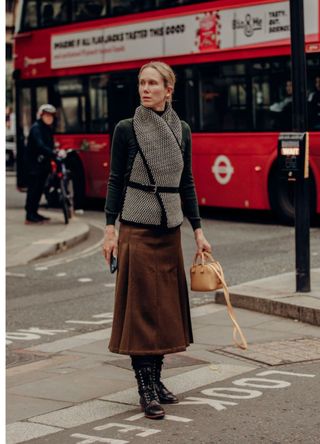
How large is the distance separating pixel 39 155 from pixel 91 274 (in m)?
5.36

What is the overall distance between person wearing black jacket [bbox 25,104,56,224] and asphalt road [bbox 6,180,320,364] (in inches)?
40.3

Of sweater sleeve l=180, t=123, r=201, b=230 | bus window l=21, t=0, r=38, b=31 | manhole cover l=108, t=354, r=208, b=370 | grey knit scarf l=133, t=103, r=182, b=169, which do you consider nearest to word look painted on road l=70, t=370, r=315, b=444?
manhole cover l=108, t=354, r=208, b=370

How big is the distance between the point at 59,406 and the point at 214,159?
1177cm

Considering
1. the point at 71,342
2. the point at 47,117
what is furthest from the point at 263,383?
the point at 47,117

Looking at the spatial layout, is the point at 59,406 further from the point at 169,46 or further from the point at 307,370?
the point at 169,46

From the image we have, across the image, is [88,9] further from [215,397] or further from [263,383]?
[215,397]

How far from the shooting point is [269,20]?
17.1 meters

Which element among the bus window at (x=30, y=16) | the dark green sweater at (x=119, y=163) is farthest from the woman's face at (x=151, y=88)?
the bus window at (x=30, y=16)

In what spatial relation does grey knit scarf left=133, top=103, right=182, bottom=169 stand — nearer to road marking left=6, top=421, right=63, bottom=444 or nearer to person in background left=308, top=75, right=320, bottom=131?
road marking left=6, top=421, right=63, bottom=444

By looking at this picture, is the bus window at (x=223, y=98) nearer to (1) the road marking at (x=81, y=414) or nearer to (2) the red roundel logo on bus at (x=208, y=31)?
(2) the red roundel logo on bus at (x=208, y=31)

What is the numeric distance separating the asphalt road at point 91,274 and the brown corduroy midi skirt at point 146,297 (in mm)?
2330

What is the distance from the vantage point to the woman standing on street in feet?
21.2

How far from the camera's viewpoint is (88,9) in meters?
21.2

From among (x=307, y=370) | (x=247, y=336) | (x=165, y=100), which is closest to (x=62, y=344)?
(x=247, y=336)
